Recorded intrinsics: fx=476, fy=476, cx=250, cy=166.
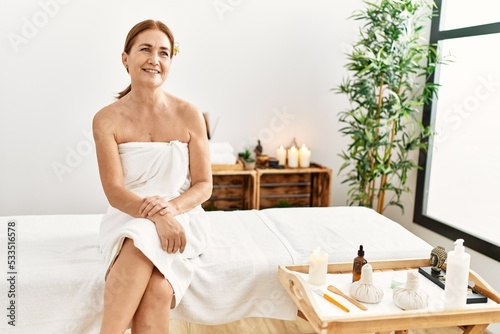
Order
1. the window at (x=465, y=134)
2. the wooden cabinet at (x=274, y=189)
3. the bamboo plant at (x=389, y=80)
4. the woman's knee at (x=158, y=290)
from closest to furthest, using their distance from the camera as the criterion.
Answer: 1. the woman's knee at (x=158, y=290)
2. the window at (x=465, y=134)
3. the bamboo plant at (x=389, y=80)
4. the wooden cabinet at (x=274, y=189)

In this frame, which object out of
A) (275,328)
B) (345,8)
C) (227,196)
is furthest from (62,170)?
(345,8)

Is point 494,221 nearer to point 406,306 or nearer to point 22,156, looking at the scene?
point 406,306

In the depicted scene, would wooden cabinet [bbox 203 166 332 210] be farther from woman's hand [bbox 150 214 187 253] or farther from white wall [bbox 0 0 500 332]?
woman's hand [bbox 150 214 187 253]

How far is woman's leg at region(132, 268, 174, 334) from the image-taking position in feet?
4.77

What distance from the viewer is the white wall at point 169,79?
9.61ft

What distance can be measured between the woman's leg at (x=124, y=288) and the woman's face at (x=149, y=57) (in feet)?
2.15

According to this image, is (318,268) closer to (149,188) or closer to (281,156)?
(149,188)

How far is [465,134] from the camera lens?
281cm

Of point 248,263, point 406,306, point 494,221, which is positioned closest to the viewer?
point 406,306

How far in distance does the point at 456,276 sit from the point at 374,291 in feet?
0.82

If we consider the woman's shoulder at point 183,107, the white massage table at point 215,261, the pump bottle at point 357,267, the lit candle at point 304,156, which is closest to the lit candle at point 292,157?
the lit candle at point 304,156

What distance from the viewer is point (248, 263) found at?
1714 mm

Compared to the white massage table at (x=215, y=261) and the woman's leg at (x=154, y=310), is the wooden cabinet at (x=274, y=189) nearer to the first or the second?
the white massage table at (x=215, y=261)

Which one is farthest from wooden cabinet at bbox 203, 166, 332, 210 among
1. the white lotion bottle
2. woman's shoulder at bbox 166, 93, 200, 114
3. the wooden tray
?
the white lotion bottle
